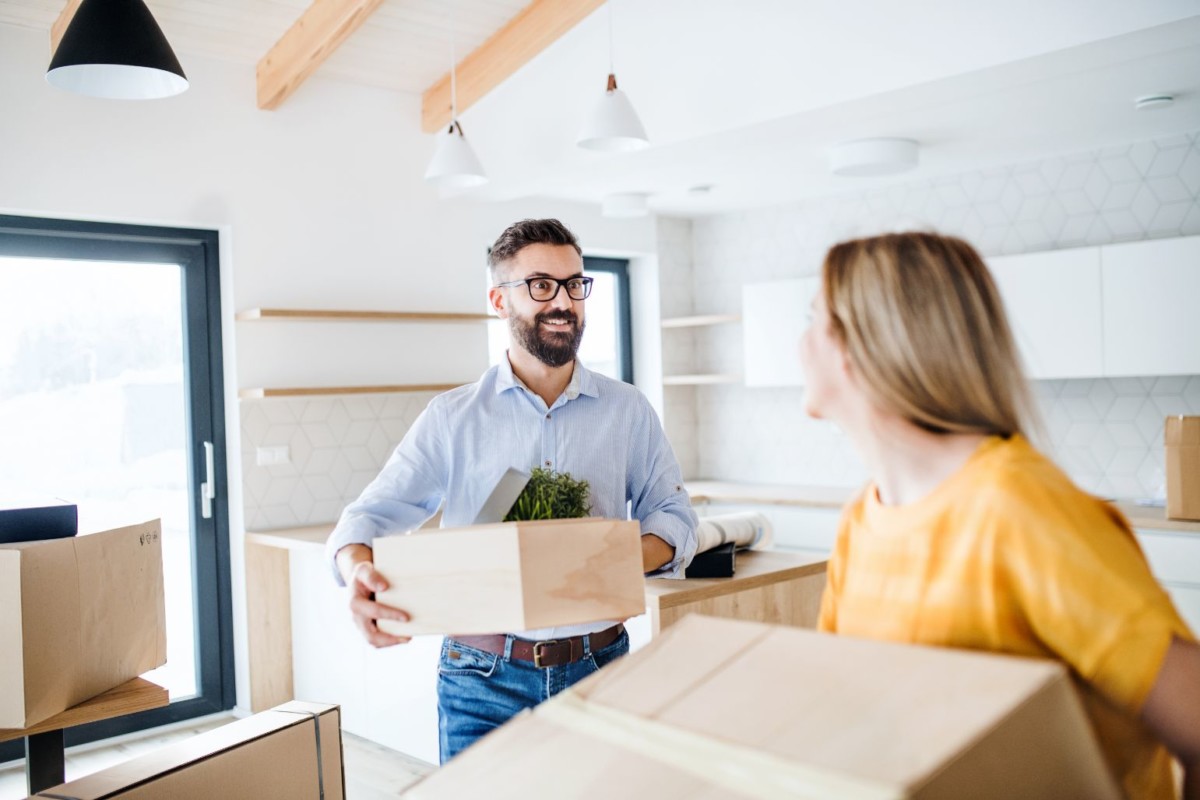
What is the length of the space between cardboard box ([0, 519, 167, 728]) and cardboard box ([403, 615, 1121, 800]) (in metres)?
1.07

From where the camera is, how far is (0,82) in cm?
363

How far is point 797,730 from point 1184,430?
3526 mm

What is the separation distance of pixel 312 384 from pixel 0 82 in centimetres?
162

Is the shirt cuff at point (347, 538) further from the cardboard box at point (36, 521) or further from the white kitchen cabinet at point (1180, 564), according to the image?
the white kitchen cabinet at point (1180, 564)

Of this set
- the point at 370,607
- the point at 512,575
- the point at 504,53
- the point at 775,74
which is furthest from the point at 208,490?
the point at 512,575

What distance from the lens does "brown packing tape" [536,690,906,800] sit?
2.29 ft

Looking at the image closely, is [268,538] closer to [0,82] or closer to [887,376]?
[0,82]

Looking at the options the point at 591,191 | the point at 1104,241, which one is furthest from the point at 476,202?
the point at 1104,241

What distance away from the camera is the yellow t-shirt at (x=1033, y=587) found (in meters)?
0.81

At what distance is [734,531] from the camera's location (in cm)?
326

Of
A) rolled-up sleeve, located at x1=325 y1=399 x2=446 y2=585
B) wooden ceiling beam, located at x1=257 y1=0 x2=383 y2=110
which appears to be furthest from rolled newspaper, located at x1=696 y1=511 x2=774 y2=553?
wooden ceiling beam, located at x1=257 y1=0 x2=383 y2=110

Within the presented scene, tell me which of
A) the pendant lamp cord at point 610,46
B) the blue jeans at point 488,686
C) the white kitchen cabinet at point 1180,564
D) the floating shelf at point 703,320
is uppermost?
the pendant lamp cord at point 610,46

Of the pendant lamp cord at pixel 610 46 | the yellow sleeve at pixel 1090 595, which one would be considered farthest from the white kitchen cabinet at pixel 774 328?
the yellow sleeve at pixel 1090 595

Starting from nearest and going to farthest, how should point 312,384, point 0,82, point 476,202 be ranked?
point 0,82, point 312,384, point 476,202
